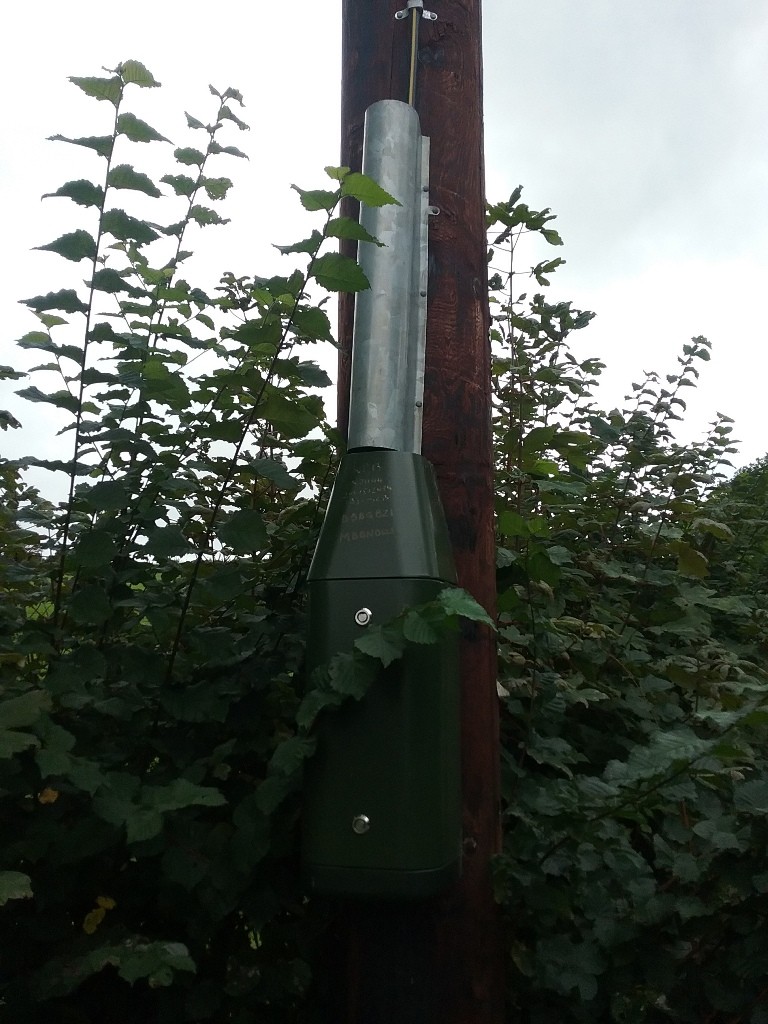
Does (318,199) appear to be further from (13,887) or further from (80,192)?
(13,887)

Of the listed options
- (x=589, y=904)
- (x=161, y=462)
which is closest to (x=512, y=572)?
(x=589, y=904)

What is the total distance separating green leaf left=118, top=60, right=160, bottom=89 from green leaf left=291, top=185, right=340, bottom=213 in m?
0.43

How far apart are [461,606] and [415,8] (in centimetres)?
139

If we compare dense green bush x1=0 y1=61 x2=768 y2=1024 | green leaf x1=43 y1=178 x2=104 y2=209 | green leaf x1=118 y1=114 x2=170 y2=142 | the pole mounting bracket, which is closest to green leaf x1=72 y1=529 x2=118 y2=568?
dense green bush x1=0 y1=61 x2=768 y2=1024

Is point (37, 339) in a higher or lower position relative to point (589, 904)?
higher

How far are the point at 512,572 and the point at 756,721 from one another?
0.75 meters

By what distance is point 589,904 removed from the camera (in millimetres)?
1521

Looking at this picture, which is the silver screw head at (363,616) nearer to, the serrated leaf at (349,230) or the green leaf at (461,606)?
the green leaf at (461,606)

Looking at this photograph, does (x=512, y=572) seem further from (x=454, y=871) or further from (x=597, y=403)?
(x=597, y=403)

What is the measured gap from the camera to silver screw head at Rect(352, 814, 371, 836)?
1.29 metres

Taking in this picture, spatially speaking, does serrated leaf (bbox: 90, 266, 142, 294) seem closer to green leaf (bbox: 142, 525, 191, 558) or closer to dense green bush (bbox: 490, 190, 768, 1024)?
green leaf (bbox: 142, 525, 191, 558)

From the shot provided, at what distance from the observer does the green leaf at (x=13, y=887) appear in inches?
42.9

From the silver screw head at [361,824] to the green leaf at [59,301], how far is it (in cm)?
111

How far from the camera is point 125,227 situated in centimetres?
160
